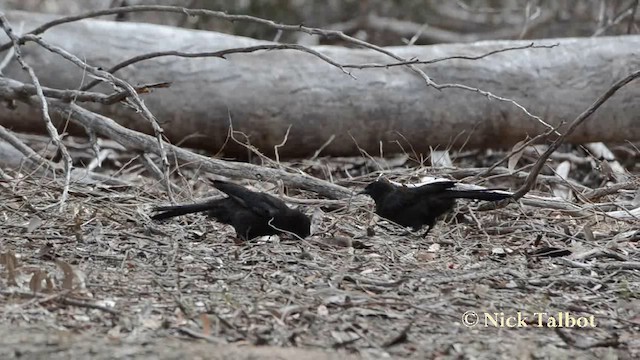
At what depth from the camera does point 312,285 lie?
403 cm

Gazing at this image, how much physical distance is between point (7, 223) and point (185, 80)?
2.53 m

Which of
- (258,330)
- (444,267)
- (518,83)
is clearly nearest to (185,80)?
(518,83)

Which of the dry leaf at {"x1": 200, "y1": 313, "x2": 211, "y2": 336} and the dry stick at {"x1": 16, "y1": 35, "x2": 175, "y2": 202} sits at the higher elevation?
the dry stick at {"x1": 16, "y1": 35, "x2": 175, "y2": 202}

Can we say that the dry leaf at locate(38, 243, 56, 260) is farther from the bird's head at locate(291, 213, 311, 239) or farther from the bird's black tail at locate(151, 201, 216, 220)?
the bird's head at locate(291, 213, 311, 239)

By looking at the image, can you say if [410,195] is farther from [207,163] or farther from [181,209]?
[207,163]

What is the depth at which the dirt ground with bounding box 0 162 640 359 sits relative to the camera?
3316 mm

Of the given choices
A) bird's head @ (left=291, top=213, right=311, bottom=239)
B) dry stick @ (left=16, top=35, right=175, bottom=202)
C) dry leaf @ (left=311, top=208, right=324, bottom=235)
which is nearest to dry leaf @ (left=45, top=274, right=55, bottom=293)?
dry stick @ (left=16, top=35, right=175, bottom=202)

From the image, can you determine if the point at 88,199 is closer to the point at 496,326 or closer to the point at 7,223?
the point at 7,223

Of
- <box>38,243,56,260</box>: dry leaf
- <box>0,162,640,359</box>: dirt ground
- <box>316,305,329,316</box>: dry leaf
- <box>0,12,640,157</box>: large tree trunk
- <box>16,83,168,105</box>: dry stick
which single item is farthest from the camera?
<box>0,12,640,157</box>: large tree trunk

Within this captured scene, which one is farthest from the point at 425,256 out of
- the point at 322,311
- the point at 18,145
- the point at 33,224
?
the point at 18,145

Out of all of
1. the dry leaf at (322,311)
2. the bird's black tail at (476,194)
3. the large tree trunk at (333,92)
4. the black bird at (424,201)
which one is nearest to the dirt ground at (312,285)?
the dry leaf at (322,311)

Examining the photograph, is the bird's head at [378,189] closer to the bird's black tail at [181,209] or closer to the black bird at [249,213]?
the black bird at [249,213]

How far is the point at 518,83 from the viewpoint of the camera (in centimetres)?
752

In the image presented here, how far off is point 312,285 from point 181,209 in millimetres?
1083
